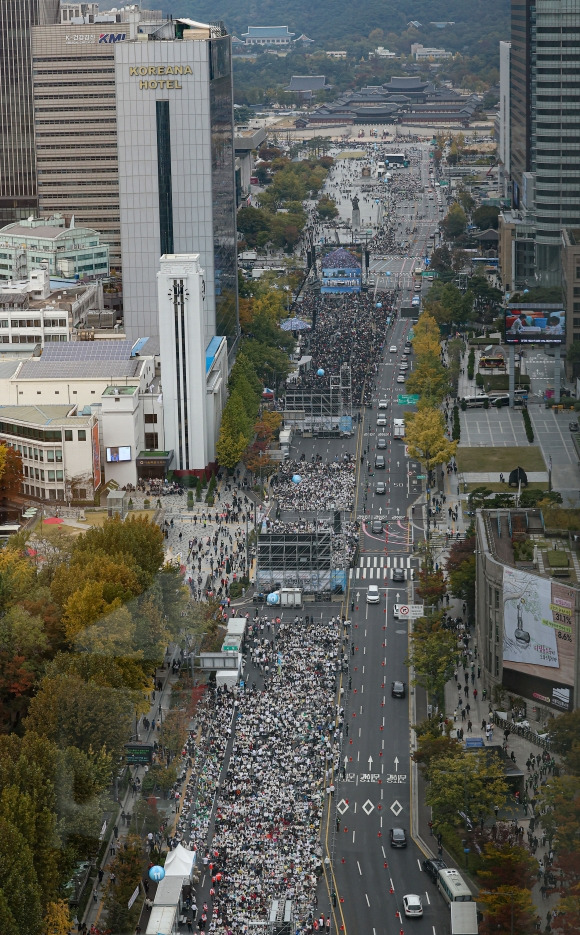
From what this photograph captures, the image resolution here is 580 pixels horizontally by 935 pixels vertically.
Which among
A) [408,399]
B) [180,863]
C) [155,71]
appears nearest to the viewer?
[180,863]

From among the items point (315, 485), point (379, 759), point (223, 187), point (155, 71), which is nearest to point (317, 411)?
point (315, 485)

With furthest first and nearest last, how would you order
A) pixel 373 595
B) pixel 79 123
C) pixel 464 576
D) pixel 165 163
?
pixel 79 123 < pixel 165 163 < pixel 373 595 < pixel 464 576

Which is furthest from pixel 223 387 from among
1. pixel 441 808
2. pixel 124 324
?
pixel 441 808

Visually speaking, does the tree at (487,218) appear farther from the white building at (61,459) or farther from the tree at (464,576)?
the tree at (464,576)

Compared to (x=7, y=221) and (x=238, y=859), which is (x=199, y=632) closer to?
(x=238, y=859)

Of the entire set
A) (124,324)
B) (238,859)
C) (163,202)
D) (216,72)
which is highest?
(216,72)

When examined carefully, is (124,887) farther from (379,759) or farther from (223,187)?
(223,187)

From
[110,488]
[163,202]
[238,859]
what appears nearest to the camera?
[238,859]
